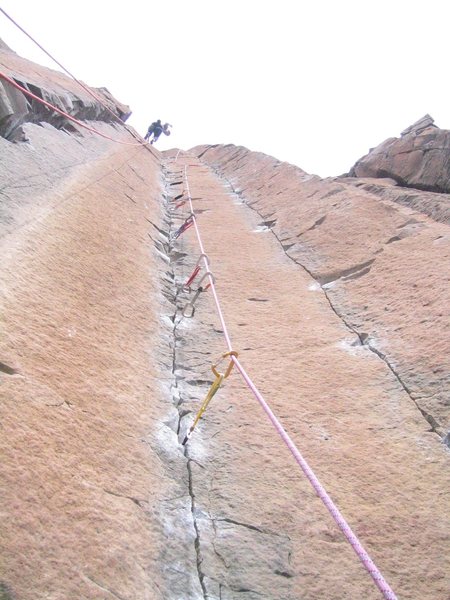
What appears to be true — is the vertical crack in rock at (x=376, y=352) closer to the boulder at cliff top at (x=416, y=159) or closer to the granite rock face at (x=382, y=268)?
the granite rock face at (x=382, y=268)

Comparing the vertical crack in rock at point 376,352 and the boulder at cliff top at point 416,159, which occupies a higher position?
the boulder at cliff top at point 416,159

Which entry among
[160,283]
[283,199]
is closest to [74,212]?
[160,283]

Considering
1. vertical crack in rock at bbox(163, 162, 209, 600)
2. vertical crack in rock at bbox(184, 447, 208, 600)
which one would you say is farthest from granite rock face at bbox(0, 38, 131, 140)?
vertical crack in rock at bbox(184, 447, 208, 600)

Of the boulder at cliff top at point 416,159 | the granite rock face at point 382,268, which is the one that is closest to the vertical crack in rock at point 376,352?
the granite rock face at point 382,268

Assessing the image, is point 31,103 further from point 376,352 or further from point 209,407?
point 376,352

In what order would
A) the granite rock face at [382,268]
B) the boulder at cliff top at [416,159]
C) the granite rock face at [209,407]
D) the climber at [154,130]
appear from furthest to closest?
the climber at [154,130] → the boulder at cliff top at [416,159] → the granite rock face at [382,268] → the granite rock face at [209,407]

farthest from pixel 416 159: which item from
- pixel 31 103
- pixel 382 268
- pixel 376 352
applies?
pixel 376 352

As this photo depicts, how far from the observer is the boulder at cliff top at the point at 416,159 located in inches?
463

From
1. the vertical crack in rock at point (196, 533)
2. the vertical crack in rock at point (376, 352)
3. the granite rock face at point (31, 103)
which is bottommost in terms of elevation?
the vertical crack in rock at point (196, 533)

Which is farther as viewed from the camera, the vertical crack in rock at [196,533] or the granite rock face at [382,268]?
the granite rock face at [382,268]

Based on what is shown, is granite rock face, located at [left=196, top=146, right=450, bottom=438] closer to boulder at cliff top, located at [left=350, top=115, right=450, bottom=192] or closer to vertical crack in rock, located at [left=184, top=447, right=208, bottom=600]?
vertical crack in rock, located at [left=184, top=447, right=208, bottom=600]

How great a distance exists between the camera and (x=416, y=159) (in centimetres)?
1241

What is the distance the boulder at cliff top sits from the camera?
11.8 meters

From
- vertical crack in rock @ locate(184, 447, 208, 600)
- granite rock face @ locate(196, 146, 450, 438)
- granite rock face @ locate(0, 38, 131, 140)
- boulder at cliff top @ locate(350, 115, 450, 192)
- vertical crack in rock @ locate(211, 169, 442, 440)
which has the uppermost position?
boulder at cliff top @ locate(350, 115, 450, 192)
